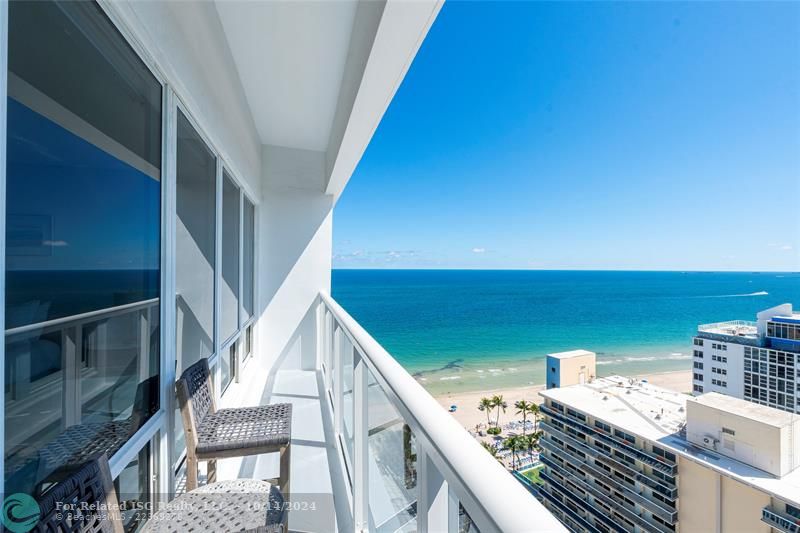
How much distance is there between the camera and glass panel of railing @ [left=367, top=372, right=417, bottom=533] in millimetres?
839

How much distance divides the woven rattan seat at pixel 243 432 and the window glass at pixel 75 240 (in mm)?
245

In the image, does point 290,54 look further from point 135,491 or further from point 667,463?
point 667,463

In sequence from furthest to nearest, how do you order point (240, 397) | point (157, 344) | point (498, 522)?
point (240, 397), point (157, 344), point (498, 522)

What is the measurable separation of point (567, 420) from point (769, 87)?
11.8m

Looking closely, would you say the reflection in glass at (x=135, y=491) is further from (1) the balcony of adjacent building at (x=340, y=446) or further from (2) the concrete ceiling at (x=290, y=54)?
(2) the concrete ceiling at (x=290, y=54)

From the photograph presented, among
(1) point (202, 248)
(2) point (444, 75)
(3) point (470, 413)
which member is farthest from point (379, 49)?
(2) point (444, 75)

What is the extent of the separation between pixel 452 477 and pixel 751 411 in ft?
12.8

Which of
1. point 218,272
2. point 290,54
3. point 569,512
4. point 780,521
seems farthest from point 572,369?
point 290,54

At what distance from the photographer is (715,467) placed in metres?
2.56

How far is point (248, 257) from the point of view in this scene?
368 centimetres

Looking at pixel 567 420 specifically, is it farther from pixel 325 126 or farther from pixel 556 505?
pixel 325 126

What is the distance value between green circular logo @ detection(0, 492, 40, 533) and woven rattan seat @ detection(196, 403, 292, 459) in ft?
2.31

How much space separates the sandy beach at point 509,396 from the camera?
1028 centimetres

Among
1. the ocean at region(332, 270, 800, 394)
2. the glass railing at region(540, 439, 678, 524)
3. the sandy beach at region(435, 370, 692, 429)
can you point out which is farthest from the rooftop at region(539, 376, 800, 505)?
the ocean at region(332, 270, 800, 394)
